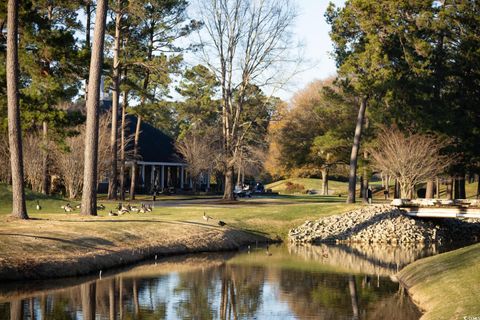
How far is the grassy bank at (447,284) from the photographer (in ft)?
58.8

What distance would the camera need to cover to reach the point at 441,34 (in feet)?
178

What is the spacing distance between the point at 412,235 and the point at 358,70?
1217 cm

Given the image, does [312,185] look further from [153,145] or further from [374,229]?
[374,229]

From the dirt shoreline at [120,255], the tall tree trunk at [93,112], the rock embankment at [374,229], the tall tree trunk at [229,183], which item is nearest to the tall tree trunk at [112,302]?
the dirt shoreline at [120,255]

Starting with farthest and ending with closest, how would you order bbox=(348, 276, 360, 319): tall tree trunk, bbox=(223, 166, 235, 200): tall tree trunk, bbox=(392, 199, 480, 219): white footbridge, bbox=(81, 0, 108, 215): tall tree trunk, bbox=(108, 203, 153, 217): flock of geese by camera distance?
bbox=(223, 166, 235, 200): tall tree trunk < bbox=(392, 199, 480, 219): white footbridge < bbox=(108, 203, 153, 217): flock of geese < bbox=(81, 0, 108, 215): tall tree trunk < bbox=(348, 276, 360, 319): tall tree trunk

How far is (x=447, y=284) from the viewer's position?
71.4ft

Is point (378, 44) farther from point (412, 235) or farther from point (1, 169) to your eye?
point (1, 169)

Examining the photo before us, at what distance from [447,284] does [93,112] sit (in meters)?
18.0

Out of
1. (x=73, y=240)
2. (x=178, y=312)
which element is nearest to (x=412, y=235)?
(x=73, y=240)

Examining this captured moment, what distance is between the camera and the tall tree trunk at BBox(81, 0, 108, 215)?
33188mm

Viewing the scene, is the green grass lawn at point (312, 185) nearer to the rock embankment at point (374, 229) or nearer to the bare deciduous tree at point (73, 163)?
the bare deciduous tree at point (73, 163)

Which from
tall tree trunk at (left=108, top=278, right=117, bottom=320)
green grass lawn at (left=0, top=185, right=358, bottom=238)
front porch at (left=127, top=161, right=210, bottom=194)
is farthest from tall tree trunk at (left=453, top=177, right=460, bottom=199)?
tall tree trunk at (left=108, top=278, right=117, bottom=320)

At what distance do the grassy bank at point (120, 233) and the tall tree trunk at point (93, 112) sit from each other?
1.02m

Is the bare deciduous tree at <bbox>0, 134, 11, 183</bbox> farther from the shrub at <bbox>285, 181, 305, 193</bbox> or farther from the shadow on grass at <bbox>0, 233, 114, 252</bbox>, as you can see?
the shrub at <bbox>285, 181, 305, 193</bbox>
